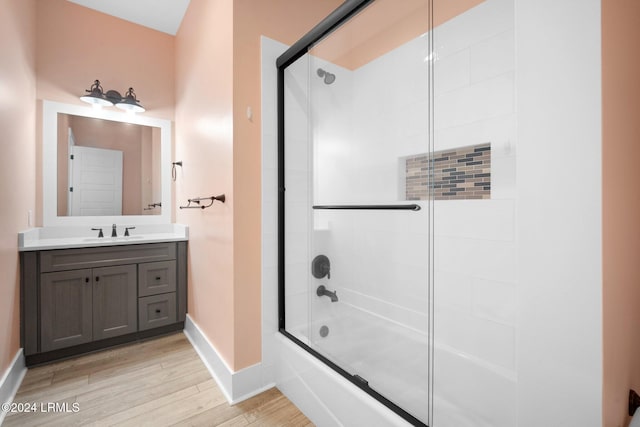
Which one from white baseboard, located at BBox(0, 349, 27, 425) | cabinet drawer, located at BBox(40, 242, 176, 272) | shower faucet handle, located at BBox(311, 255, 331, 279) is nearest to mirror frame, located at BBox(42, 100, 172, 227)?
cabinet drawer, located at BBox(40, 242, 176, 272)

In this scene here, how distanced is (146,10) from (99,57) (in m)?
0.62

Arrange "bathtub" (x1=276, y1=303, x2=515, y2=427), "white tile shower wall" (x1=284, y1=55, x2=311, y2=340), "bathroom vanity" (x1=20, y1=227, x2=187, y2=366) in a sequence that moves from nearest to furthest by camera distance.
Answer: "bathtub" (x1=276, y1=303, x2=515, y2=427) < "white tile shower wall" (x1=284, y1=55, x2=311, y2=340) < "bathroom vanity" (x1=20, y1=227, x2=187, y2=366)

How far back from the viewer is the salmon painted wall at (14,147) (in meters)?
1.67

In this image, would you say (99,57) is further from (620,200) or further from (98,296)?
(620,200)

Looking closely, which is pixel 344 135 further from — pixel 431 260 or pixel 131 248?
pixel 131 248

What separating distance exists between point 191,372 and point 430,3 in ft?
8.60

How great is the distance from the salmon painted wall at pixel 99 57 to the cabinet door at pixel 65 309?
62.1 inches

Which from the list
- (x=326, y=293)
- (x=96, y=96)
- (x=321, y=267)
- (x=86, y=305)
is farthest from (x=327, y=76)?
(x=86, y=305)

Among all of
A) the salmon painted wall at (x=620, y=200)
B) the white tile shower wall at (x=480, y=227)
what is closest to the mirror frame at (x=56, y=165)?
the white tile shower wall at (x=480, y=227)

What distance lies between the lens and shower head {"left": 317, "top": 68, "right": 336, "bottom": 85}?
173 cm

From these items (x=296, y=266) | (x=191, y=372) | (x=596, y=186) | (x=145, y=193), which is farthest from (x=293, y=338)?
(x=145, y=193)

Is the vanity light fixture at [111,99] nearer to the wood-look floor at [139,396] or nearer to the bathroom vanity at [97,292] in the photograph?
the bathroom vanity at [97,292]

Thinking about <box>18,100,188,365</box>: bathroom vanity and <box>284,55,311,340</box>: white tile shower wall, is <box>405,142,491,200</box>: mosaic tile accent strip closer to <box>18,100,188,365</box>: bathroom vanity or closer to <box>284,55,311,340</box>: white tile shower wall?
<box>284,55,311,340</box>: white tile shower wall

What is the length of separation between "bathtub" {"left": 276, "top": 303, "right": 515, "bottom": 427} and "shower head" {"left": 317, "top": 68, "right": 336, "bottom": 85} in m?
1.42
